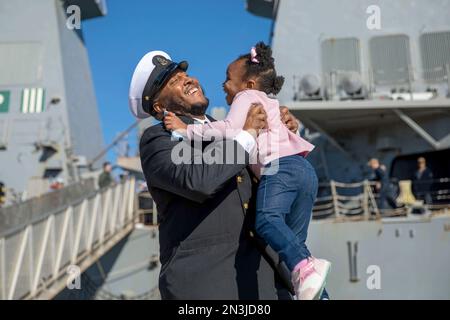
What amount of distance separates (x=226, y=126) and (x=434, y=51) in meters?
9.89

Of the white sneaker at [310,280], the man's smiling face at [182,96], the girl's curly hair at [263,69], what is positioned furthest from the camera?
A: the girl's curly hair at [263,69]

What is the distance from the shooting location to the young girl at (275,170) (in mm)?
1375

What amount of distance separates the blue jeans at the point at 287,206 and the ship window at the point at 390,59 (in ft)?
29.4

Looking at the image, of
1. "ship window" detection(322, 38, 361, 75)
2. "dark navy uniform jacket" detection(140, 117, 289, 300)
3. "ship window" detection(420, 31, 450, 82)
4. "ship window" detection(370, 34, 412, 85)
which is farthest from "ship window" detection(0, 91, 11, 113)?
"dark navy uniform jacket" detection(140, 117, 289, 300)

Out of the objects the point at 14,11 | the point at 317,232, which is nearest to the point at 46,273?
the point at 317,232

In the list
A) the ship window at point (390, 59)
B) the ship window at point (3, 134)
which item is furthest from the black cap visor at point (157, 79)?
the ship window at point (3, 134)

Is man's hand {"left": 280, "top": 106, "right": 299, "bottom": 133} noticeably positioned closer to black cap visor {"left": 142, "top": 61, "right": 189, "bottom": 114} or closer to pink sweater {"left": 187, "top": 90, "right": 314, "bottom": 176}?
pink sweater {"left": 187, "top": 90, "right": 314, "bottom": 176}

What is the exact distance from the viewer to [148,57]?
1.63 metres

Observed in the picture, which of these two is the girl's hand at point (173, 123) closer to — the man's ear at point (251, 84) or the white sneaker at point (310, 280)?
the man's ear at point (251, 84)

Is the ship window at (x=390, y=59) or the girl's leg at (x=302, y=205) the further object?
the ship window at (x=390, y=59)

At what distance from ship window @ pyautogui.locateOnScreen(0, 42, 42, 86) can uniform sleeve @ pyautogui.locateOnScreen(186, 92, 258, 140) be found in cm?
1084

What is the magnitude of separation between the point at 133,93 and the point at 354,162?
8.53 meters

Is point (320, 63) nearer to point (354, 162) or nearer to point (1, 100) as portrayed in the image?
point (354, 162)

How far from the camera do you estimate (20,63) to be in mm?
11586
